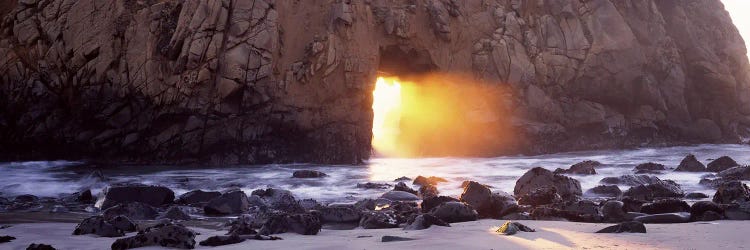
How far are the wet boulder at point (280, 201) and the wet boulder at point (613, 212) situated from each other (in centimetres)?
373

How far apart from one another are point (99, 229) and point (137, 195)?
360cm

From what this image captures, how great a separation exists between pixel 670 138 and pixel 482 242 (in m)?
24.0

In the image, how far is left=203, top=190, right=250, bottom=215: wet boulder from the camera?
8344mm

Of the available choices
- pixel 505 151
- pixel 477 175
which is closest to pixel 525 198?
pixel 477 175

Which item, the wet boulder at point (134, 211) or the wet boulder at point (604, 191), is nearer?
the wet boulder at point (134, 211)

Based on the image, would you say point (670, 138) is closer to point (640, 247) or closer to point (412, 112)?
point (412, 112)

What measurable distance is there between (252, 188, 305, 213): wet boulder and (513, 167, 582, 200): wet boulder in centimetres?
365

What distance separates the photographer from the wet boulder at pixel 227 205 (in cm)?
834

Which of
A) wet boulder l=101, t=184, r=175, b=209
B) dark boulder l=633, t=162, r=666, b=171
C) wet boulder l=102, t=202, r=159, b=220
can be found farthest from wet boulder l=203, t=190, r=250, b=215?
dark boulder l=633, t=162, r=666, b=171

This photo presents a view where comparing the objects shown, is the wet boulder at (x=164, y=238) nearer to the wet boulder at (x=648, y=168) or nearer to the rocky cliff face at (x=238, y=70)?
the wet boulder at (x=648, y=168)

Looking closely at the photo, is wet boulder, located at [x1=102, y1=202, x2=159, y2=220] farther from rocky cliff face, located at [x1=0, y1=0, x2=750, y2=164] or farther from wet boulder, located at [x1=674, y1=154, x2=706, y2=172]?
wet boulder, located at [x1=674, y1=154, x2=706, y2=172]

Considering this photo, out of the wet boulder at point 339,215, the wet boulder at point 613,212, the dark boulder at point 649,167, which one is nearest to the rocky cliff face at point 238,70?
the dark boulder at point 649,167

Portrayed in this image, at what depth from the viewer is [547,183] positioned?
32.0ft

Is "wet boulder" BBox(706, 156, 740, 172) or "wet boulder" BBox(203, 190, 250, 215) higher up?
"wet boulder" BBox(706, 156, 740, 172)
